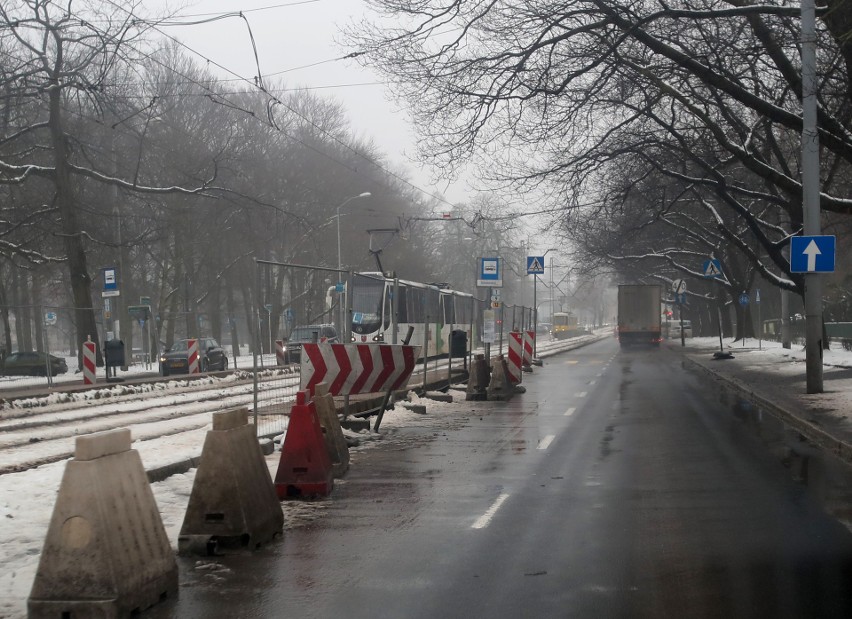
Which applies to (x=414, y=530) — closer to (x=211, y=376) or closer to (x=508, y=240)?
(x=211, y=376)

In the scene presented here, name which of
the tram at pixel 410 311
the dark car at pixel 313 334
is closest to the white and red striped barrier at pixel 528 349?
the tram at pixel 410 311

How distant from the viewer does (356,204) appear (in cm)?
5475

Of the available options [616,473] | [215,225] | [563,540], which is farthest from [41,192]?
[563,540]

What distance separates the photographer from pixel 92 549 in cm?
532

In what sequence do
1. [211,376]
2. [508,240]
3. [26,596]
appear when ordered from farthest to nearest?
[508,240] → [211,376] → [26,596]

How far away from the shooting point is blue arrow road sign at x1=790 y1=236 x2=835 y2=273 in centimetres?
1750

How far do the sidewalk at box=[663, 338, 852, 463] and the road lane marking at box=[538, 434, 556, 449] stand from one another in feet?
11.3

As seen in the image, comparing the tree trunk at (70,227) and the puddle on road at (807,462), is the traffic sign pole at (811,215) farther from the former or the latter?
the tree trunk at (70,227)

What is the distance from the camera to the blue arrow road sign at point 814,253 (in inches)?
689

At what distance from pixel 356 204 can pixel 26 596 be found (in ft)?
163

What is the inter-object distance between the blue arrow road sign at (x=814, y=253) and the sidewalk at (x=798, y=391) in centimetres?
236

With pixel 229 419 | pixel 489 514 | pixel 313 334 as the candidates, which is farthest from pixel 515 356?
pixel 229 419

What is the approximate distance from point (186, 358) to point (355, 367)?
68.6 feet

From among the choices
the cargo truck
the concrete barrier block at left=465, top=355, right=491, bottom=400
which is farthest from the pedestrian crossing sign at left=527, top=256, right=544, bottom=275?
the cargo truck
